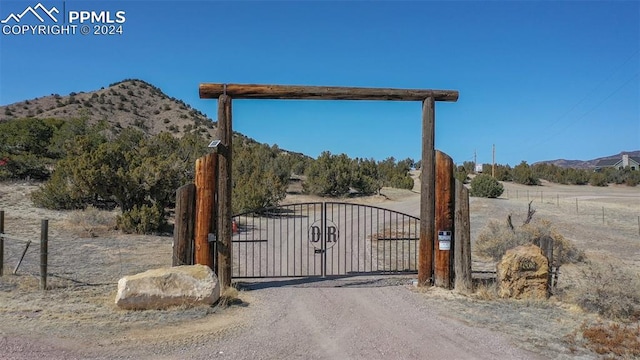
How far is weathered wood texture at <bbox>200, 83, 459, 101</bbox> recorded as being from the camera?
8984mm

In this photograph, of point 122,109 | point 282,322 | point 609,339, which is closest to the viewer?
point 609,339

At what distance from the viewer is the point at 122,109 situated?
64.4 meters

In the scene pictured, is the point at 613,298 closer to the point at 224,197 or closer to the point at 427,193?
the point at 427,193

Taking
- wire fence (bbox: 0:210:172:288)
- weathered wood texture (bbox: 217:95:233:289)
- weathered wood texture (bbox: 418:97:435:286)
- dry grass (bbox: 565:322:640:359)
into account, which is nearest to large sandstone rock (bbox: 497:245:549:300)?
weathered wood texture (bbox: 418:97:435:286)

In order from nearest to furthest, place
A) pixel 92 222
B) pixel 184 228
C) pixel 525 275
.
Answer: pixel 184 228, pixel 525 275, pixel 92 222

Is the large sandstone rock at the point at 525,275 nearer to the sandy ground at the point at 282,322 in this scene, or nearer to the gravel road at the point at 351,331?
the sandy ground at the point at 282,322

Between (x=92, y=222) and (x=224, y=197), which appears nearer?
(x=224, y=197)

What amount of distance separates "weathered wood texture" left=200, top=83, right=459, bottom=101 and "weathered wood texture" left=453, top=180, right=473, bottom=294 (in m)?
1.83

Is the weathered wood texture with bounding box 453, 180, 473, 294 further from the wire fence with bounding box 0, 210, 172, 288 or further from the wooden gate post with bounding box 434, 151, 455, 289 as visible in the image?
the wire fence with bounding box 0, 210, 172, 288

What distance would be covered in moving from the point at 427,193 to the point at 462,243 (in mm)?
1157

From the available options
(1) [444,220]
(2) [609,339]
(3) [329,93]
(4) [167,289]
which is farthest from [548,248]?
(4) [167,289]

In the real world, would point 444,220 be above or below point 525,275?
above

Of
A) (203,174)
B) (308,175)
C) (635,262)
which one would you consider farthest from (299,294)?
(308,175)

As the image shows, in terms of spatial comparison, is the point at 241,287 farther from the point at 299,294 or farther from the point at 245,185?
the point at 245,185
